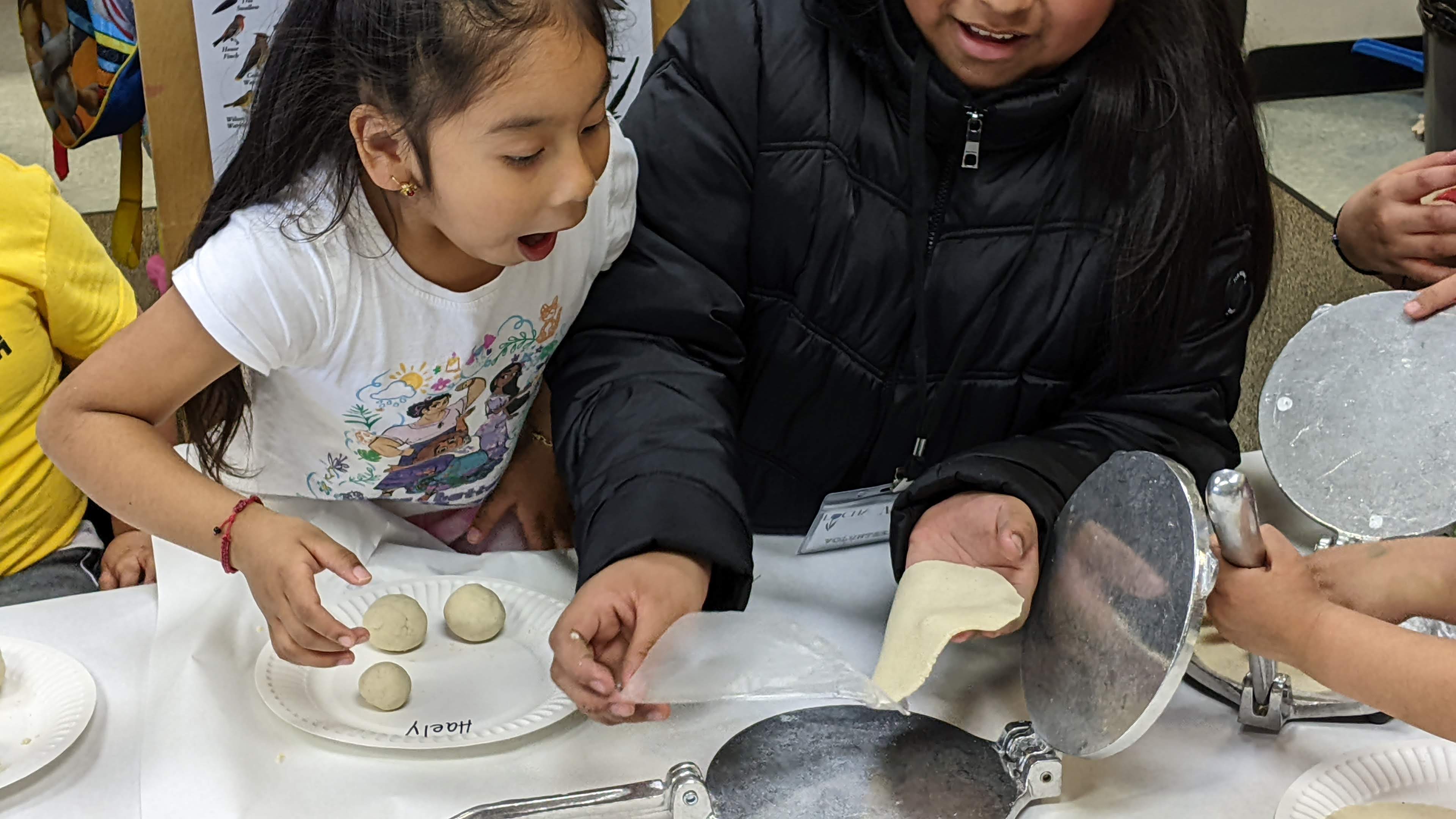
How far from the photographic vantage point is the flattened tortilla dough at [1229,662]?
38.7 inches

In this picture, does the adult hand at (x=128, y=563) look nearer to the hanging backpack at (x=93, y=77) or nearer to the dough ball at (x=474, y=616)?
the dough ball at (x=474, y=616)

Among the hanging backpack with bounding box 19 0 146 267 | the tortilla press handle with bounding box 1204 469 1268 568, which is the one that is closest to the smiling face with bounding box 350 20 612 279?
the tortilla press handle with bounding box 1204 469 1268 568

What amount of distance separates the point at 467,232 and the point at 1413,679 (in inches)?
26.8

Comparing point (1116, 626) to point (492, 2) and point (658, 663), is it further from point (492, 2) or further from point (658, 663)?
point (492, 2)

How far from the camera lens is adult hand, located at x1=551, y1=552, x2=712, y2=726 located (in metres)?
0.86

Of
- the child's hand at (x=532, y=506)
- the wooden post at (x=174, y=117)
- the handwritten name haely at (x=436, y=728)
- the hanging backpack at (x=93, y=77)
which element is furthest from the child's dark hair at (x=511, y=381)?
the hanging backpack at (x=93, y=77)

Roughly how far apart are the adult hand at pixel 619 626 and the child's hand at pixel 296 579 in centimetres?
14

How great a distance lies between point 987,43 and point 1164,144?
7.0 inches

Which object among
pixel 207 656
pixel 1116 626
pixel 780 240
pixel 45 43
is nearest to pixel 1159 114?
pixel 780 240

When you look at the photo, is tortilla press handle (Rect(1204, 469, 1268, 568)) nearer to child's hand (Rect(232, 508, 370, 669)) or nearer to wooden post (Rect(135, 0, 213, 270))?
child's hand (Rect(232, 508, 370, 669))

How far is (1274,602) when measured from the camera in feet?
2.58

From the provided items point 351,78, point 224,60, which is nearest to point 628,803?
point 351,78

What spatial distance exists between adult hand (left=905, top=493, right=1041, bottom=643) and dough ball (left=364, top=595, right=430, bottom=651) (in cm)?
38

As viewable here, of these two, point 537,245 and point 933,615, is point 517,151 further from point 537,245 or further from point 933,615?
point 933,615
